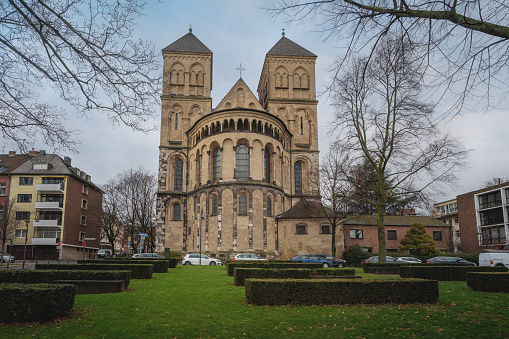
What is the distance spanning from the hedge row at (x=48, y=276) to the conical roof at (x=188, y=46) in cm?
4369

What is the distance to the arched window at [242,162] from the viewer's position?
41.7m

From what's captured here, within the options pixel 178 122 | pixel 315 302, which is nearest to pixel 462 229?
pixel 178 122

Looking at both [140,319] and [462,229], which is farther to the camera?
[462,229]

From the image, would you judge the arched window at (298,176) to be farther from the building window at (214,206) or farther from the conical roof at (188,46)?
the conical roof at (188,46)

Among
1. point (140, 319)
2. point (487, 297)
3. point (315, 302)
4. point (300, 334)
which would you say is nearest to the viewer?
point (300, 334)

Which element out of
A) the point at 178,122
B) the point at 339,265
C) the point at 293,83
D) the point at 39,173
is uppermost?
the point at 293,83

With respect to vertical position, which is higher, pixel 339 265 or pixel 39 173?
pixel 39 173

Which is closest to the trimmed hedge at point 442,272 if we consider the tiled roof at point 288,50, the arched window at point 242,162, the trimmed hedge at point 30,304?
the trimmed hedge at point 30,304

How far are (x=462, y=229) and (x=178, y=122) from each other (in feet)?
142

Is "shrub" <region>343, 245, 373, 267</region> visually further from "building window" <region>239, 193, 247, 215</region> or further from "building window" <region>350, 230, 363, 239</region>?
"building window" <region>239, 193, 247, 215</region>

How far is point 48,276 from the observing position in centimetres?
1327

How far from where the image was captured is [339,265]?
1378 inches

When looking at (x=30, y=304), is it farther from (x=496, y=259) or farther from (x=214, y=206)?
(x=214, y=206)

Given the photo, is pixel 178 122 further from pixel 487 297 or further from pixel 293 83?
pixel 487 297
